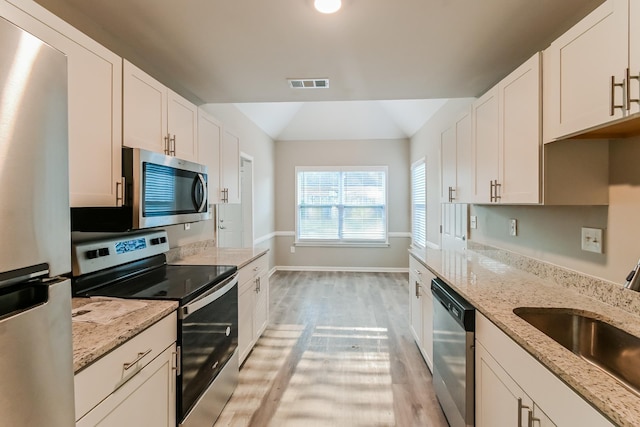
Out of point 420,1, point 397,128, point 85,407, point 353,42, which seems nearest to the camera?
point 85,407

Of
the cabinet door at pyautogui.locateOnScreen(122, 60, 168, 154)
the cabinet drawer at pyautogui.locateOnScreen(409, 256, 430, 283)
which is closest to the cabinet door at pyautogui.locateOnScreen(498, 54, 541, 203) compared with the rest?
the cabinet drawer at pyautogui.locateOnScreen(409, 256, 430, 283)

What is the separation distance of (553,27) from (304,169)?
186 inches

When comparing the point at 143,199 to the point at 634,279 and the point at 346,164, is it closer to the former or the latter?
the point at 634,279

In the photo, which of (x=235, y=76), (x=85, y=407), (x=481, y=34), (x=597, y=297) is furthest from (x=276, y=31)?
(x=597, y=297)

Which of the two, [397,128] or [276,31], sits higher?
[397,128]

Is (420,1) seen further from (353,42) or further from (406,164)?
(406,164)

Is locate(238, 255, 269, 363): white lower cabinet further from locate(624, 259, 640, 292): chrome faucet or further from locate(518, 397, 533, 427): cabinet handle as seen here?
locate(624, 259, 640, 292): chrome faucet

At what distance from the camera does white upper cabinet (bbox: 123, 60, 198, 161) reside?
1654mm

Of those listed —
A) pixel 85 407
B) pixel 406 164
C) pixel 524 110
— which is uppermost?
pixel 406 164

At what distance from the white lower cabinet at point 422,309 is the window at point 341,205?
3.29m

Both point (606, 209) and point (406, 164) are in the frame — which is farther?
point (406, 164)

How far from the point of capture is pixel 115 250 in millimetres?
1777

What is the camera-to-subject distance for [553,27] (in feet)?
6.03

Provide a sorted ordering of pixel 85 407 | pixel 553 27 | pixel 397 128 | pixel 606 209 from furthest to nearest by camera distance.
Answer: pixel 397 128, pixel 553 27, pixel 606 209, pixel 85 407
